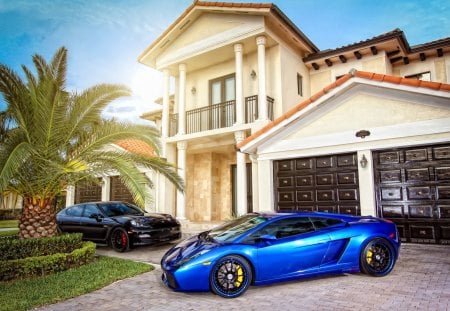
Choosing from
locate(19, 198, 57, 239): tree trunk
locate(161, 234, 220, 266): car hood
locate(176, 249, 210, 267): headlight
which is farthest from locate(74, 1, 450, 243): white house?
locate(19, 198, 57, 239): tree trunk

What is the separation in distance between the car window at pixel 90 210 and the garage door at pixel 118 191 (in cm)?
622

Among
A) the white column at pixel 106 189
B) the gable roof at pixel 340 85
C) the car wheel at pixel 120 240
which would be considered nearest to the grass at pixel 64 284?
the car wheel at pixel 120 240

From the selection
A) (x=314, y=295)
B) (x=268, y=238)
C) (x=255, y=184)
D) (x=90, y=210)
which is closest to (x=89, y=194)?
(x=90, y=210)

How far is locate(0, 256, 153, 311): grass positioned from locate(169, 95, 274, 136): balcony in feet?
25.0

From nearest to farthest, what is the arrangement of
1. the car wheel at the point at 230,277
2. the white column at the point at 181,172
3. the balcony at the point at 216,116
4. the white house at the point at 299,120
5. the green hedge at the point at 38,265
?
the car wheel at the point at 230,277, the green hedge at the point at 38,265, the white house at the point at 299,120, the balcony at the point at 216,116, the white column at the point at 181,172

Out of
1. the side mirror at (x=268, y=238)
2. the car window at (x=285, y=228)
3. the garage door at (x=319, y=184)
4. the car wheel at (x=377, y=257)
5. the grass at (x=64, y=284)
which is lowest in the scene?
the grass at (x=64, y=284)

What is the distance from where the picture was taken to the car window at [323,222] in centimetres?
576

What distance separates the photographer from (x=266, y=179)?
34.9 ft

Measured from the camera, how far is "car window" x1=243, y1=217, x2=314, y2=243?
18.0 ft

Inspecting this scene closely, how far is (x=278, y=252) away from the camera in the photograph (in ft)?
17.3

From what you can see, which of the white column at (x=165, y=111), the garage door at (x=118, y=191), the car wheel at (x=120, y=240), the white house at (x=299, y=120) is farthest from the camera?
the garage door at (x=118, y=191)

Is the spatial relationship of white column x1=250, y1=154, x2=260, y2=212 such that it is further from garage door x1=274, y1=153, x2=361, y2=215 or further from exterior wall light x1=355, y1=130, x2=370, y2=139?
exterior wall light x1=355, y1=130, x2=370, y2=139

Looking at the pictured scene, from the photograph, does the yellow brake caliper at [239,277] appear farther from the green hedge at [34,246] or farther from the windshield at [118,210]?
the windshield at [118,210]

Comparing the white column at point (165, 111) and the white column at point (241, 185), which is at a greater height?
the white column at point (165, 111)
